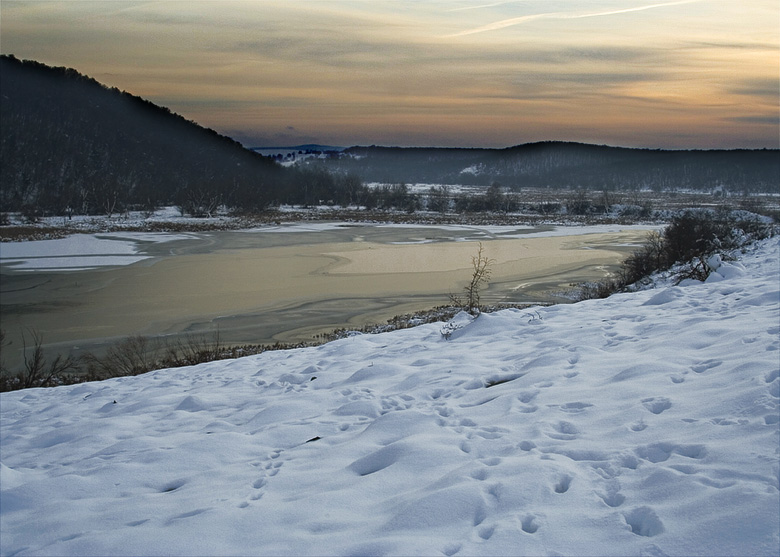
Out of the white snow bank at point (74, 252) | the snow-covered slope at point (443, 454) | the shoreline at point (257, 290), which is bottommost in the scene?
the shoreline at point (257, 290)

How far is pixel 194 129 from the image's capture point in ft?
476

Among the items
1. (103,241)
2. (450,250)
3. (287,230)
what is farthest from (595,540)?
(287,230)

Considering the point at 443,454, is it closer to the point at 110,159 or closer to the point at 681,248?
the point at 681,248

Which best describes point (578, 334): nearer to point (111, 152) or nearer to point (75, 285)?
point (75, 285)

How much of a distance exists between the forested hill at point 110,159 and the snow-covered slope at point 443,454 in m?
63.6

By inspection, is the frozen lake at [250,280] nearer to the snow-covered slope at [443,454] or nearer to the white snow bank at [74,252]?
the white snow bank at [74,252]

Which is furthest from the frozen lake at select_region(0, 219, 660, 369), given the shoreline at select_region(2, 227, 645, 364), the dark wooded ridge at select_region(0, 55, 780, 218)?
the dark wooded ridge at select_region(0, 55, 780, 218)

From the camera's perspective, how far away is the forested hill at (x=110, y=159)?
255 feet

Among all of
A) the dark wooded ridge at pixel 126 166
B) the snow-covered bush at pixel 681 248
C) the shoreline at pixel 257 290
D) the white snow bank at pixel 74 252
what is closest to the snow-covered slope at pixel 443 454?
the shoreline at pixel 257 290

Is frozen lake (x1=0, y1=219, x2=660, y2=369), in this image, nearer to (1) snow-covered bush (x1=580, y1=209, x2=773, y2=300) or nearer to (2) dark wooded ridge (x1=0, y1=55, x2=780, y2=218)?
(1) snow-covered bush (x1=580, y1=209, x2=773, y2=300)

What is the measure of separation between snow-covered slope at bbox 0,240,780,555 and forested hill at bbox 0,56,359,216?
209 feet

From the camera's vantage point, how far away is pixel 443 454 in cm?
445

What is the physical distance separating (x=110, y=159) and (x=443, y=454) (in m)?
A: 116

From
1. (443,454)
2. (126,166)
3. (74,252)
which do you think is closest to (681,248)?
(443,454)
